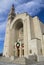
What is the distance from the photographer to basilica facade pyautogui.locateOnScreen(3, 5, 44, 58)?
29.4 m

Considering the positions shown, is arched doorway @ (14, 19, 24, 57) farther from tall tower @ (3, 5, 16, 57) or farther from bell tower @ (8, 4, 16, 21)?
bell tower @ (8, 4, 16, 21)

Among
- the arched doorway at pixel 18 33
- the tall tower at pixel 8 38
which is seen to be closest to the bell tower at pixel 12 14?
the tall tower at pixel 8 38

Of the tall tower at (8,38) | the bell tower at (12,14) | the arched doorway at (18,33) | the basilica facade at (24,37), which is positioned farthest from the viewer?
the bell tower at (12,14)

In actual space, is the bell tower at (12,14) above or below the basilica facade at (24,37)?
above

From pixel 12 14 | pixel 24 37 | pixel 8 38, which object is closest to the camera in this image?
pixel 24 37

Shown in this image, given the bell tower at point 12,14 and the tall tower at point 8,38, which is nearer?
the tall tower at point 8,38

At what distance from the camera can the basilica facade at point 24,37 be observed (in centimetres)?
2942

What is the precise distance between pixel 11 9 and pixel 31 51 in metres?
22.4

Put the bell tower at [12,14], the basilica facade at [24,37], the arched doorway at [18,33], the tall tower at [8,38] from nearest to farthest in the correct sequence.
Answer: the basilica facade at [24,37] → the arched doorway at [18,33] → the tall tower at [8,38] → the bell tower at [12,14]

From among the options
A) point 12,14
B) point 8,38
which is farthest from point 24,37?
point 12,14

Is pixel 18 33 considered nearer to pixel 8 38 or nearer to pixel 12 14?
pixel 8 38

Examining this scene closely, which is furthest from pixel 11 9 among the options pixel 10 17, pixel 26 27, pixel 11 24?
pixel 26 27

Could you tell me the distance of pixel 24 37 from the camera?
32.8 metres

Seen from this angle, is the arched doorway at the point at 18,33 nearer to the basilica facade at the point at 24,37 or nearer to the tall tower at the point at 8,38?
the basilica facade at the point at 24,37
